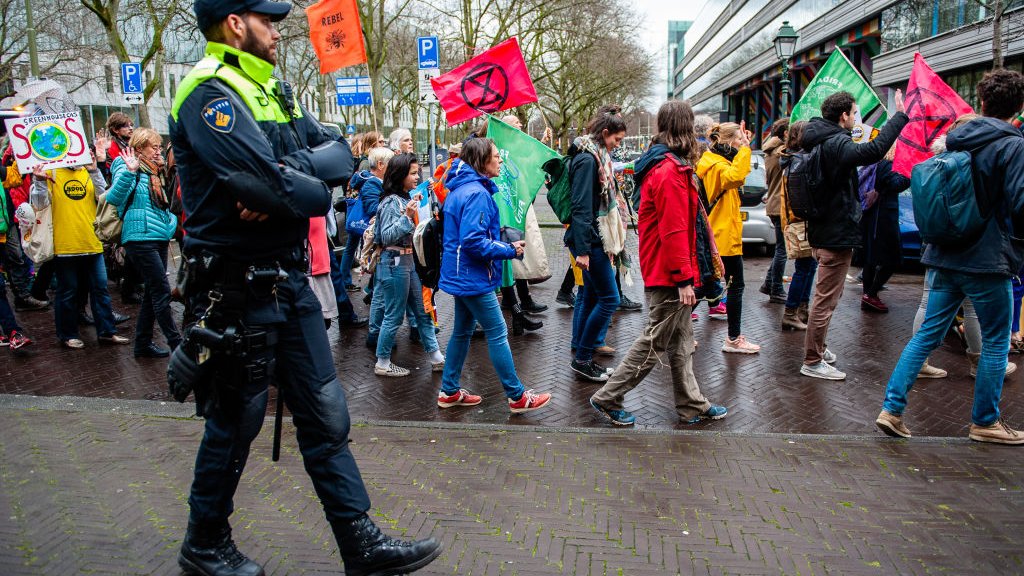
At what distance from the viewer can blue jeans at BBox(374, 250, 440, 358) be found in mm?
6078

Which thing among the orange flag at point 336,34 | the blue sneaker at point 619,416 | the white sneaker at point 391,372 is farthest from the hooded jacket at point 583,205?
the orange flag at point 336,34

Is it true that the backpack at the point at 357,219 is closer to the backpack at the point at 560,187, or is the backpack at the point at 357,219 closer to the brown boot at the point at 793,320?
the backpack at the point at 560,187

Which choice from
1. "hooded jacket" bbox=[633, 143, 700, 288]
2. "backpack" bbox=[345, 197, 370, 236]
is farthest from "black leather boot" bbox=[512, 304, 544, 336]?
"hooded jacket" bbox=[633, 143, 700, 288]

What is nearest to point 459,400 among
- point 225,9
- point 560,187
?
point 560,187

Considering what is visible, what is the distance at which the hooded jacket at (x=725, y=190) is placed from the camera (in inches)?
244

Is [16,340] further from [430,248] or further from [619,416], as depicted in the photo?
[619,416]

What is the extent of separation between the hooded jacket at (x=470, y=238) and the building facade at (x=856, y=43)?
4.53 metres

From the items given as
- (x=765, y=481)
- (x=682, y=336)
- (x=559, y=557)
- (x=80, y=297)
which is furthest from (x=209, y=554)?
(x=80, y=297)

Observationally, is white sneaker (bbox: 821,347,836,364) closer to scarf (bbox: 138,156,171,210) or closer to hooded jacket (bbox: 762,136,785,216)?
hooded jacket (bbox: 762,136,785,216)

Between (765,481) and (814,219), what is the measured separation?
8.11 feet

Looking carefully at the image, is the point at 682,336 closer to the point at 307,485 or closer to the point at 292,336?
the point at 307,485

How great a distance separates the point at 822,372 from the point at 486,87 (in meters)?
3.67

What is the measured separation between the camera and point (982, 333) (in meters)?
4.32

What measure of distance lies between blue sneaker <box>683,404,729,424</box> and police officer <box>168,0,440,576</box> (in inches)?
91.6
